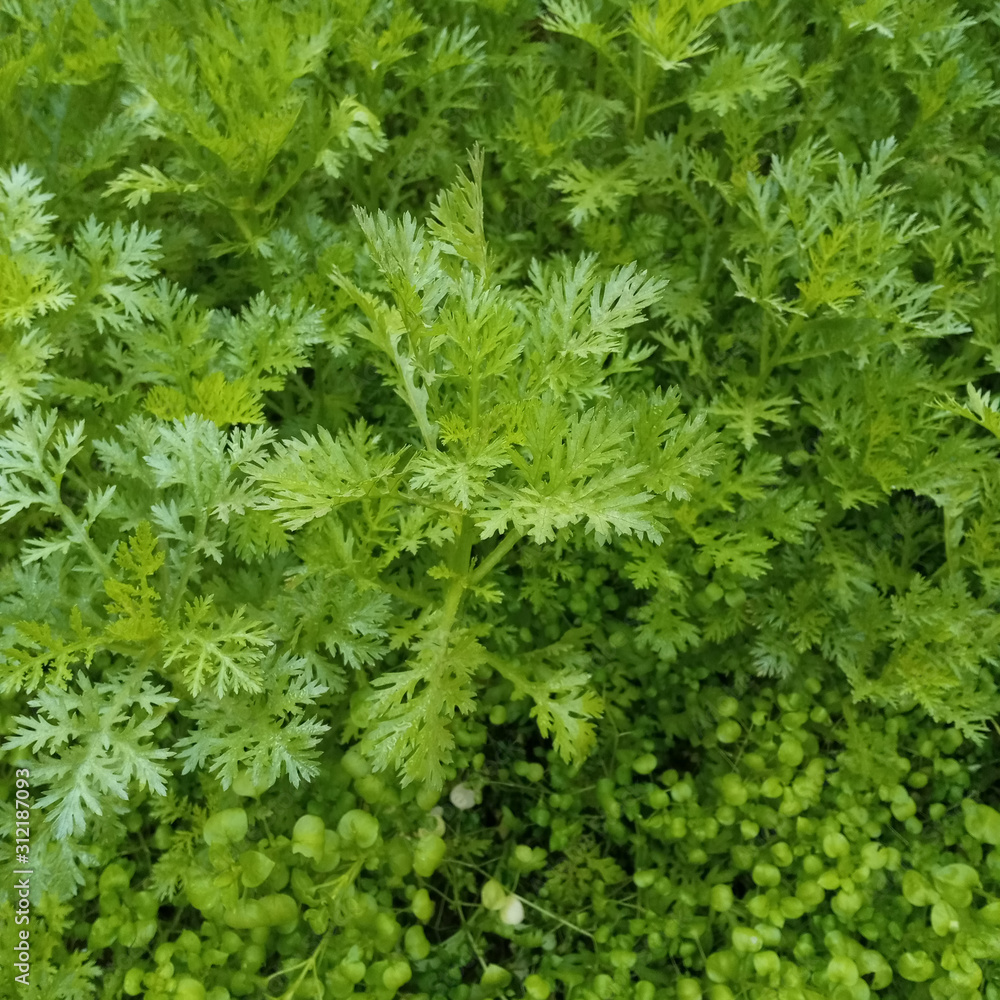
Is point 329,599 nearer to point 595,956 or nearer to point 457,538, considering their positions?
point 457,538

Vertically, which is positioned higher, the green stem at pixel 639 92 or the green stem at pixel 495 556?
the green stem at pixel 639 92

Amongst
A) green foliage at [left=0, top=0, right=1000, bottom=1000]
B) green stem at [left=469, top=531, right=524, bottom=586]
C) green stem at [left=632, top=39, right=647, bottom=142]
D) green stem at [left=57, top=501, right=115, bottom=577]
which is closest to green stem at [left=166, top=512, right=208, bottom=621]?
green foliage at [left=0, top=0, right=1000, bottom=1000]

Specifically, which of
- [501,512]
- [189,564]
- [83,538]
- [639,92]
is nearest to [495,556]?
[501,512]

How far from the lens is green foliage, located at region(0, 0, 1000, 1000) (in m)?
1.30

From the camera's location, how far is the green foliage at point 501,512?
1302mm

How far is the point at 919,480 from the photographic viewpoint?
1562 millimetres

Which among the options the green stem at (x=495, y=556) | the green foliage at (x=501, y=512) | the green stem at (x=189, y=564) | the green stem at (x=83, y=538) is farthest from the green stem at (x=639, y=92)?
the green stem at (x=83, y=538)

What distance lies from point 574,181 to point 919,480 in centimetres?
87

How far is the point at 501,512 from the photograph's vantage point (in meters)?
1.17

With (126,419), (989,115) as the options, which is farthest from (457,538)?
(989,115)

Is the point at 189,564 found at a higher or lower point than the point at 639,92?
lower

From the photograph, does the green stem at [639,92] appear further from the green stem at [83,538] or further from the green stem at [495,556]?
the green stem at [83,538]

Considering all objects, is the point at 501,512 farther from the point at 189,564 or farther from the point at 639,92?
the point at 639,92

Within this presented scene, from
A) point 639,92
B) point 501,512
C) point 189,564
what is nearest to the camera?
point 501,512
